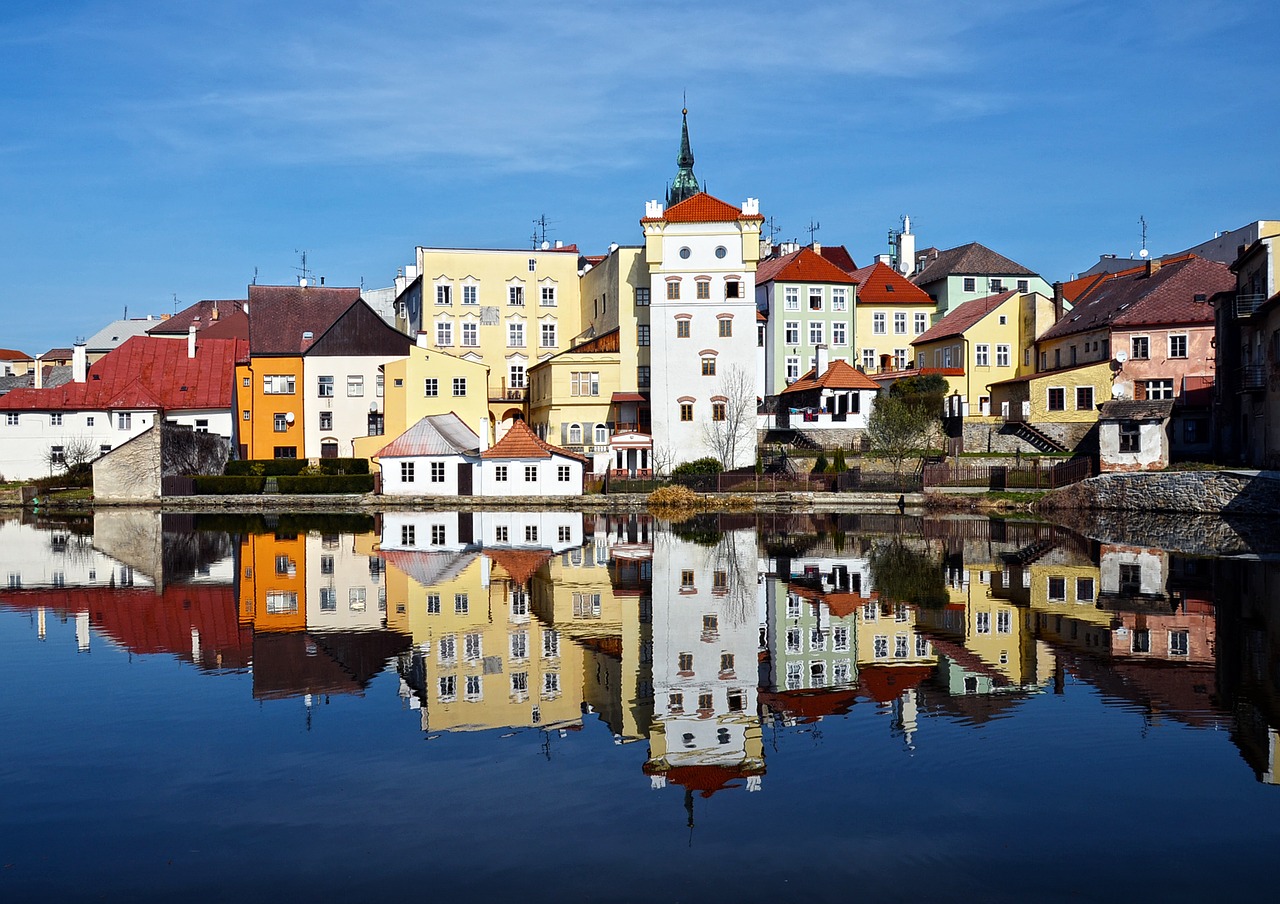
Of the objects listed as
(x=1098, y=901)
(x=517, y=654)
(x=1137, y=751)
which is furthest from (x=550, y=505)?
(x=1098, y=901)

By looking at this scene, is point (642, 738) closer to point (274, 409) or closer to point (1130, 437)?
point (1130, 437)

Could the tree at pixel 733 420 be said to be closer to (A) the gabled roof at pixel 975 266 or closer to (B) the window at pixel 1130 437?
(B) the window at pixel 1130 437

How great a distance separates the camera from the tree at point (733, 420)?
57656 millimetres

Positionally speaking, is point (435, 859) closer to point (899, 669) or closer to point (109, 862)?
point (109, 862)

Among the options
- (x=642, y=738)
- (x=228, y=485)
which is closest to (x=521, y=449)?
(x=228, y=485)

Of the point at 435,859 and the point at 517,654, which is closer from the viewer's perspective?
the point at 435,859

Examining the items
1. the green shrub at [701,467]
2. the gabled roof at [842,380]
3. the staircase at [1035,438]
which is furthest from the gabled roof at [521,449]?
the staircase at [1035,438]

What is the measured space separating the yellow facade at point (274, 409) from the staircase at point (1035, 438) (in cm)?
3818

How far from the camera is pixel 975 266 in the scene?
242ft

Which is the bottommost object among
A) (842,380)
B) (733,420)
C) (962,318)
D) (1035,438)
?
(1035,438)

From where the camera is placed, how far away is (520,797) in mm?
9766

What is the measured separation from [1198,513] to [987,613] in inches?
1068

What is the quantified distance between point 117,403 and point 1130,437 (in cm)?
5464

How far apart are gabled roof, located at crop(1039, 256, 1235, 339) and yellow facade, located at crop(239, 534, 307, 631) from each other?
133ft
